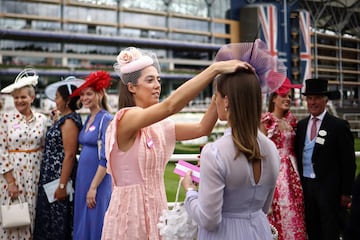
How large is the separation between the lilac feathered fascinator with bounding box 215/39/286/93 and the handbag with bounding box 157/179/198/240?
607 millimetres

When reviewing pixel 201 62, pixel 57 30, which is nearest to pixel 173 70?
pixel 201 62

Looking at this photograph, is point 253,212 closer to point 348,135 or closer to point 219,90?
point 219,90

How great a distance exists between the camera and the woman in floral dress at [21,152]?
3.27 m

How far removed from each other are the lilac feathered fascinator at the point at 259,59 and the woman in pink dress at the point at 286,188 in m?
1.54

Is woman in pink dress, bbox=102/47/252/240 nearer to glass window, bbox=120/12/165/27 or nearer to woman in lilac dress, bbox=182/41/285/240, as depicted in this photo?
woman in lilac dress, bbox=182/41/285/240

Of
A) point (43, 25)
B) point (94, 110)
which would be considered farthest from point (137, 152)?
point (43, 25)

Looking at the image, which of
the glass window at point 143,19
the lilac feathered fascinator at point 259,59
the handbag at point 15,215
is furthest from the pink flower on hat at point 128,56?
the glass window at point 143,19

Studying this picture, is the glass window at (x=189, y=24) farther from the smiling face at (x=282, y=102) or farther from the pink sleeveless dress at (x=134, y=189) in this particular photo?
the pink sleeveless dress at (x=134, y=189)

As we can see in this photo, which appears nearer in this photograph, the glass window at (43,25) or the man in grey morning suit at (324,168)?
the man in grey morning suit at (324,168)

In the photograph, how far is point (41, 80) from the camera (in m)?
36.6

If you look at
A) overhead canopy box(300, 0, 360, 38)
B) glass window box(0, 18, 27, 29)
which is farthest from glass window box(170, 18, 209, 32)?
glass window box(0, 18, 27, 29)

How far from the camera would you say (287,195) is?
122 inches

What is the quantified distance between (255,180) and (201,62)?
149 ft

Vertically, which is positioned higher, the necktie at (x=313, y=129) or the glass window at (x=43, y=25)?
the glass window at (x=43, y=25)
